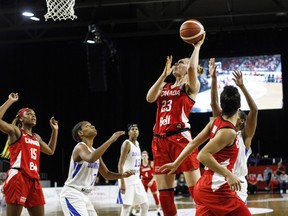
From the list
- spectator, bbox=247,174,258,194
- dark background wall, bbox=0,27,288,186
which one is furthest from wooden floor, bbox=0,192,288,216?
dark background wall, bbox=0,27,288,186

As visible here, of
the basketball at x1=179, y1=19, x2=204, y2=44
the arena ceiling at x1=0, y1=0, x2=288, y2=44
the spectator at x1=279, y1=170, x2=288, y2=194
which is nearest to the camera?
the basketball at x1=179, y1=19, x2=204, y2=44

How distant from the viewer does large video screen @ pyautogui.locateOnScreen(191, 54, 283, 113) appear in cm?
1852

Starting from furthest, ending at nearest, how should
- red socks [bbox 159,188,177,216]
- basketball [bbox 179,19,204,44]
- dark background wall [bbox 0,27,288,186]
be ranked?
dark background wall [bbox 0,27,288,186]
red socks [bbox 159,188,177,216]
basketball [bbox 179,19,204,44]

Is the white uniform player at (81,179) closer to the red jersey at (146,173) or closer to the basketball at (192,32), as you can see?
the basketball at (192,32)

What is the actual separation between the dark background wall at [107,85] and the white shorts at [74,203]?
14316 millimetres

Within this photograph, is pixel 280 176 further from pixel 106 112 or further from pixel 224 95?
pixel 224 95

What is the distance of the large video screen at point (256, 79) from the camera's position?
18.5m

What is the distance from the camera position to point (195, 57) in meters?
4.85

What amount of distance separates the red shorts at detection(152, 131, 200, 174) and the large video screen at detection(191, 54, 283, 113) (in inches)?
517

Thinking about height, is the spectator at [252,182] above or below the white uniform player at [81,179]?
below

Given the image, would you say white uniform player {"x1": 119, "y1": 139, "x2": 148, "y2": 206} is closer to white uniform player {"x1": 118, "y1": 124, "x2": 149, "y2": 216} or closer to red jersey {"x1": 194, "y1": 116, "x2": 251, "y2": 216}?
white uniform player {"x1": 118, "y1": 124, "x2": 149, "y2": 216}

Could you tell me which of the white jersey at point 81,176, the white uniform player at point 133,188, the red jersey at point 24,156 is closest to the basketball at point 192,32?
the white jersey at point 81,176

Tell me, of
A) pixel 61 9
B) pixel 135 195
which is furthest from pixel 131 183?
pixel 61 9

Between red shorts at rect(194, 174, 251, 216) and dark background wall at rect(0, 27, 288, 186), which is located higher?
dark background wall at rect(0, 27, 288, 186)
